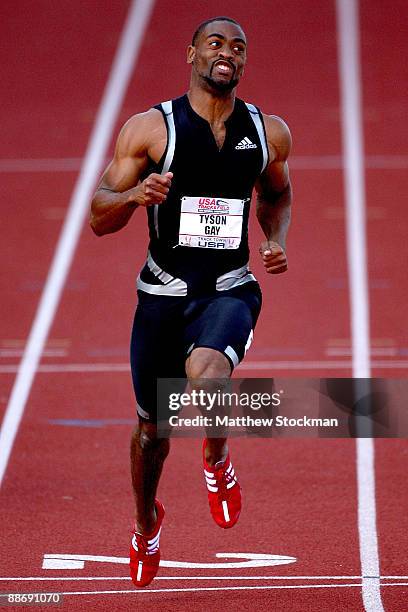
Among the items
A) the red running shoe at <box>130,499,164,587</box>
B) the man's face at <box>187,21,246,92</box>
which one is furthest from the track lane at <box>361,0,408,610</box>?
the man's face at <box>187,21,246,92</box>

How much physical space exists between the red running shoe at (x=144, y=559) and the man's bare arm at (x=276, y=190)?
1.44 metres

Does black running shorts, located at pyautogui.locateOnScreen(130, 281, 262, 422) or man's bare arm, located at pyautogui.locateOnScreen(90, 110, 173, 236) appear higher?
man's bare arm, located at pyautogui.locateOnScreen(90, 110, 173, 236)

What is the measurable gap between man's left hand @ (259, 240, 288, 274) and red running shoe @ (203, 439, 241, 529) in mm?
896

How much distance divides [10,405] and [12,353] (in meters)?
1.08

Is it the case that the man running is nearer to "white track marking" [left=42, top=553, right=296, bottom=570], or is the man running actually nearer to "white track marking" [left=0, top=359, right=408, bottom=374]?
"white track marking" [left=42, top=553, right=296, bottom=570]

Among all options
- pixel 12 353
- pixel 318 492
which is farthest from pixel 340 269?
pixel 318 492

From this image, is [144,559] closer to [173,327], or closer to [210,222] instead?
[173,327]

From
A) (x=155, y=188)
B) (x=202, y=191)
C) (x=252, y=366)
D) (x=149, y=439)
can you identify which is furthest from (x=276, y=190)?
(x=252, y=366)

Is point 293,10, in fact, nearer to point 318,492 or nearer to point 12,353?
point 12,353

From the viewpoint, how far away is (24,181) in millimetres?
15055

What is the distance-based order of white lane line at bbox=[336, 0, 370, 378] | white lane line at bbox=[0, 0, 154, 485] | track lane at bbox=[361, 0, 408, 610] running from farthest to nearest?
white lane line at bbox=[336, 0, 370, 378]
white lane line at bbox=[0, 0, 154, 485]
track lane at bbox=[361, 0, 408, 610]

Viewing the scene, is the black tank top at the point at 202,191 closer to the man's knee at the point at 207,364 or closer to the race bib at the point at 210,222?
the race bib at the point at 210,222

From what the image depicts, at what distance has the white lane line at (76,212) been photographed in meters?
10.3

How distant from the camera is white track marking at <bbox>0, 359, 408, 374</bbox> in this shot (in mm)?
10852
